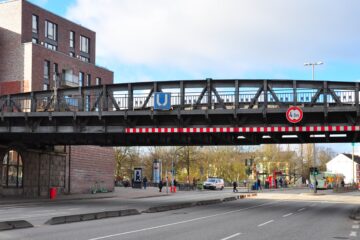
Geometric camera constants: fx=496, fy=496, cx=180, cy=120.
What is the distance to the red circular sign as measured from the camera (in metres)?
25.5

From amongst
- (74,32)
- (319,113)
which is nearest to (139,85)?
(319,113)

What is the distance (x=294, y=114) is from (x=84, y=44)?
177ft

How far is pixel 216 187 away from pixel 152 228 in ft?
174

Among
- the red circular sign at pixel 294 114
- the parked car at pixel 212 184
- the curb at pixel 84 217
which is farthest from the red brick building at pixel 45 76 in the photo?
the red circular sign at pixel 294 114

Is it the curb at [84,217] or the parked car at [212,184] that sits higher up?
the curb at [84,217]

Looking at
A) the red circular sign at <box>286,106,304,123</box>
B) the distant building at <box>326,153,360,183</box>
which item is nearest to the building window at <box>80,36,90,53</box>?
the red circular sign at <box>286,106,304,123</box>

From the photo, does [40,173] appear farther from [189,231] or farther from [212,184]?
[212,184]

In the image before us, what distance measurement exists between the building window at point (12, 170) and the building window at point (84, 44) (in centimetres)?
3703

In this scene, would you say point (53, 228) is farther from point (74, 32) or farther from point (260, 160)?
point (260, 160)

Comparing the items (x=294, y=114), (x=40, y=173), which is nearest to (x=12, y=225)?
(x=294, y=114)

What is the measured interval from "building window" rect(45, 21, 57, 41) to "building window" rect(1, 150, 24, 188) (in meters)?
A: 30.7

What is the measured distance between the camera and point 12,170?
A: 1521 inches

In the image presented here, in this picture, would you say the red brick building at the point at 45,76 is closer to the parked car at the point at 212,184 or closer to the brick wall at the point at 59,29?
the brick wall at the point at 59,29

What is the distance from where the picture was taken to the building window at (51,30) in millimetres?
66250
